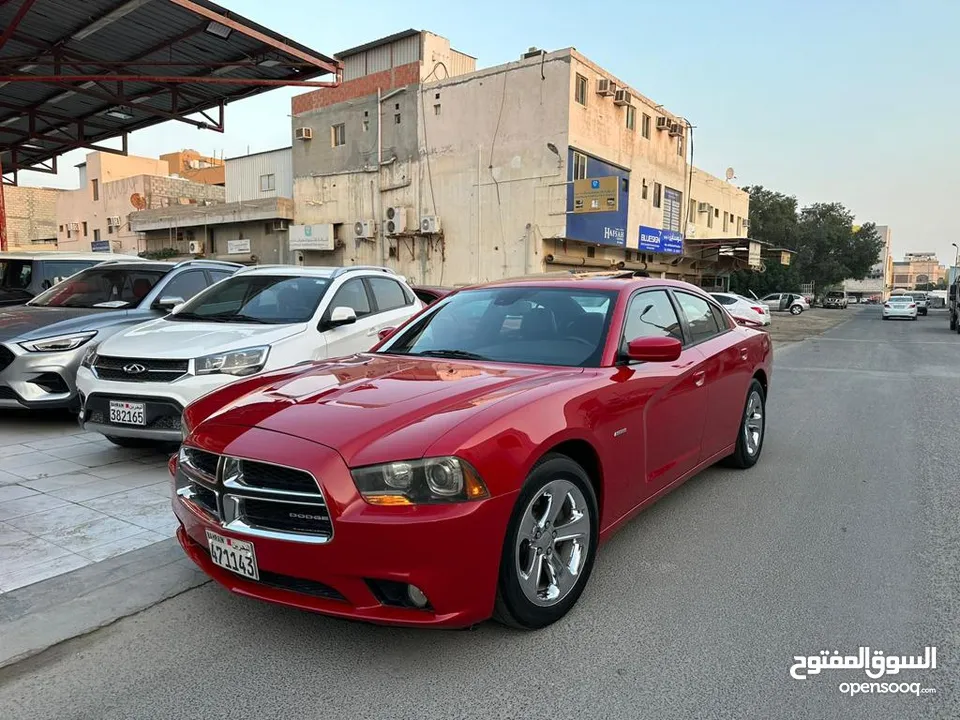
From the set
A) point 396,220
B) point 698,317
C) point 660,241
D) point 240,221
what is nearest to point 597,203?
point 396,220

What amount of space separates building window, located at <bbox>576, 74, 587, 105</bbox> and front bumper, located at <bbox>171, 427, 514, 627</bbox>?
23.6m

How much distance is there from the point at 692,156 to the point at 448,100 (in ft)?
44.1

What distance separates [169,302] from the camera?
7090mm

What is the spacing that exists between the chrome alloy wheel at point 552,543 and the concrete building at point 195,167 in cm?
4966

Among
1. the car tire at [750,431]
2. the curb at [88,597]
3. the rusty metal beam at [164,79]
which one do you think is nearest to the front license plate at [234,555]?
the curb at [88,597]

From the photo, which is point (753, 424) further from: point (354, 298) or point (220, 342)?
point (220, 342)

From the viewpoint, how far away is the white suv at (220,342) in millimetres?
5211

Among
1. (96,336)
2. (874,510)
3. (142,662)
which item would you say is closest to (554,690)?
(142,662)

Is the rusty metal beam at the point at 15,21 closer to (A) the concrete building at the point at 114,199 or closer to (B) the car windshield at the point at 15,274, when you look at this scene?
(B) the car windshield at the point at 15,274

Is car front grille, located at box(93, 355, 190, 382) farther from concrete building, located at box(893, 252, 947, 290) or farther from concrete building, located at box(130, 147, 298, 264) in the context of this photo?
concrete building, located at box(893, 252, 947, 290)

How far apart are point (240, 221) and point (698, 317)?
3074 centimetres

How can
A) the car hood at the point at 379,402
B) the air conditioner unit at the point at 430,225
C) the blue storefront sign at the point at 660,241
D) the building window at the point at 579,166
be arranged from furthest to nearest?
the blue storefront sign at the point at 660,241 → the air conditioner unit at the point at 430,225 → the building window at the point at 579,166 → the car hood at the point at 379,402

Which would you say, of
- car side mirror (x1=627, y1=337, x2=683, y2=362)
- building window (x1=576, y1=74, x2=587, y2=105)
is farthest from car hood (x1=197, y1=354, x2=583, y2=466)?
building window (x1=576, y1=74, x2=587, y2=105)

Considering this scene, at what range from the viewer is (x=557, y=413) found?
116 inches
